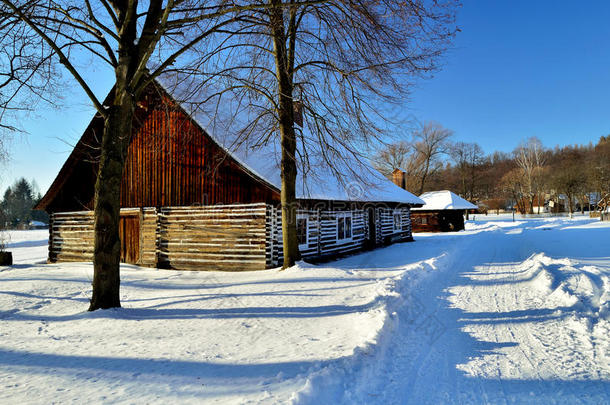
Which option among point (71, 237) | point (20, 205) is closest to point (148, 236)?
point (71, 237)

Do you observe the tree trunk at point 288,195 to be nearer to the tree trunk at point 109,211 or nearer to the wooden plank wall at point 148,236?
the tree trunk at point 109,211

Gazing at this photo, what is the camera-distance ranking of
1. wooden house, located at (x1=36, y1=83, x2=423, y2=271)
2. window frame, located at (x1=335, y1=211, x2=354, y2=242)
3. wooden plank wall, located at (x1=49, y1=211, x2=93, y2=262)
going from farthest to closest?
1. wooden plank wall, located at (x1=49, y1=211, x2=93, y2=262)
2. window frame, located at (x1=335, y1=211, x2=354, y2=242)
3. wooden house, located at (x1=36, y1=83, x2=423, y2=271)

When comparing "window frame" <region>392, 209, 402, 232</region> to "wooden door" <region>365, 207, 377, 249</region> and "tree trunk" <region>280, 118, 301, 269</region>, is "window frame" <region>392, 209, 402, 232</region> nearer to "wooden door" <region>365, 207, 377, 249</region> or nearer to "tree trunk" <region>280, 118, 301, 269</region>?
"wooden door" <region>365, 207, 377, 249</region>

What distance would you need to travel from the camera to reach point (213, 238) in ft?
43.1

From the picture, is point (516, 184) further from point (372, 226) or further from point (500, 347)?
point (500, 347)

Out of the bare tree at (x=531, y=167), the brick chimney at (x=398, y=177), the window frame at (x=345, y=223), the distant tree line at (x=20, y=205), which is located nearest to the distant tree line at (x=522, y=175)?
the bare tree at (x=531, y=167)

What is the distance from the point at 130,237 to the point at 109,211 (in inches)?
361

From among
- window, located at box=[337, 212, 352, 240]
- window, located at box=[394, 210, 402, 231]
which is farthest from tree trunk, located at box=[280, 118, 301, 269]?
window, located at box=[394, 210, 402, 231]

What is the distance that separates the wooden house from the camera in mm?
12266

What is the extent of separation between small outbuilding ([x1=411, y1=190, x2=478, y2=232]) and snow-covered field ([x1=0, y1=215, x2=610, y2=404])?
2494 cm

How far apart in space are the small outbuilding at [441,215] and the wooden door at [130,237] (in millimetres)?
27174

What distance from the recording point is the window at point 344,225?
53.4 feet

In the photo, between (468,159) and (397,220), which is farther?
(468,159)

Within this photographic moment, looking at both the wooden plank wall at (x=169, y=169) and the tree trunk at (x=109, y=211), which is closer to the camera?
the tree trunk at (x=109, y=211)
